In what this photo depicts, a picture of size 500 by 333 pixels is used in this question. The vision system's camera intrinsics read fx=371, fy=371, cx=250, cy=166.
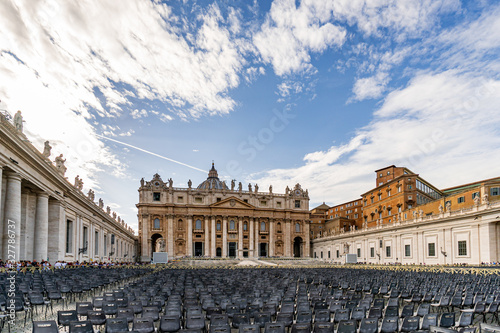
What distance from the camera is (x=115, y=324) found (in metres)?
8.16

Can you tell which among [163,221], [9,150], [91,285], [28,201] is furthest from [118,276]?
[163,221]

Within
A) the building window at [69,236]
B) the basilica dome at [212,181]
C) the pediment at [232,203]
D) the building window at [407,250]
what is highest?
the basilica dome at [212,181]

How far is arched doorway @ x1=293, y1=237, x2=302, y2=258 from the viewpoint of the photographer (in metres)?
95.8

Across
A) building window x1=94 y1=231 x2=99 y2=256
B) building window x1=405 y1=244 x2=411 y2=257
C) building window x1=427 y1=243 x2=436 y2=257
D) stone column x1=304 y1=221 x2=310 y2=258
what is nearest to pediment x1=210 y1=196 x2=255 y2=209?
stone column x1=304 y1=221 x2=310 y2=258

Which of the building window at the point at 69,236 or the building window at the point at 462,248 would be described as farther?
the building window at the point at 462,248

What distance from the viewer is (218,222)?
288 ft

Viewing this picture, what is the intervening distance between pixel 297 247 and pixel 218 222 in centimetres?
2468

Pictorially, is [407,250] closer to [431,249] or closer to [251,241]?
[431,249]

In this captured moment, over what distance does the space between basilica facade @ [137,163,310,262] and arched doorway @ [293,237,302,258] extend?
41.3 inches

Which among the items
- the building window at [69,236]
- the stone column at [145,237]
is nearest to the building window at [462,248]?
the building window at [69,236]

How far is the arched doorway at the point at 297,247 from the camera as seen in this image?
95.8 metres

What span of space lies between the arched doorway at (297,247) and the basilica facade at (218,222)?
1049mm

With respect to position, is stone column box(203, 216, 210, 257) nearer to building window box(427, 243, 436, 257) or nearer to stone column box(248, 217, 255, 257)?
stone column box(248, 217, 255, 257)

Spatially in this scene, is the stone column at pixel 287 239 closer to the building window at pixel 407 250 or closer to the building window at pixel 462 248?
the building window at pixel 407 250
